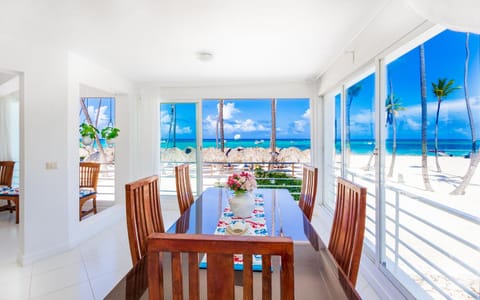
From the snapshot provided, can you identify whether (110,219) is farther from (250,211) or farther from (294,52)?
(294,52)

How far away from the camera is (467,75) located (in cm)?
143

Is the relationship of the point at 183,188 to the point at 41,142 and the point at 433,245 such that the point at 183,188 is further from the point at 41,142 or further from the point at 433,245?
the point at 433,245

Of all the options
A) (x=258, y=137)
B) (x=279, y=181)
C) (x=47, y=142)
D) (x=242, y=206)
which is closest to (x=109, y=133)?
(x=47, y=142)

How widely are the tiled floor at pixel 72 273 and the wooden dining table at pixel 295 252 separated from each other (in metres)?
1.04

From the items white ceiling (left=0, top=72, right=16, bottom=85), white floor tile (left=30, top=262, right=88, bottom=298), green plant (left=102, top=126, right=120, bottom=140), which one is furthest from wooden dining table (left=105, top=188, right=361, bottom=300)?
white ceiling (left=0, top=72, right=16, bottom=85)

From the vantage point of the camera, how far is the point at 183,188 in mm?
2396

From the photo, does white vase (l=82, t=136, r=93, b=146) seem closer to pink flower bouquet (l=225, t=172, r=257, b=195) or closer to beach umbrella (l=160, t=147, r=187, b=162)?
beach umbrella (l=160, t=147, r=187, b=162)

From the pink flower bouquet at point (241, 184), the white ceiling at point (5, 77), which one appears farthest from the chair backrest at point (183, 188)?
the white ceiling at point (5, 77)

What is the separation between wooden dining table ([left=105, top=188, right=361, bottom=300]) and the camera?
0.85 metres

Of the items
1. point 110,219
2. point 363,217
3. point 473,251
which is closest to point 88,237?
point 110,219

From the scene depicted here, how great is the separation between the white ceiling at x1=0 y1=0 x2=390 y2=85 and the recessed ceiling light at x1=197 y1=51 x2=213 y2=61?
0.07 metres

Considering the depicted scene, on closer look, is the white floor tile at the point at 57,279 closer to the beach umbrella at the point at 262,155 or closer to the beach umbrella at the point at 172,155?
the beach umbrella at the point at 172,155

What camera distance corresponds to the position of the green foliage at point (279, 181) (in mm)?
4785

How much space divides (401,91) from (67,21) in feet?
9.90
